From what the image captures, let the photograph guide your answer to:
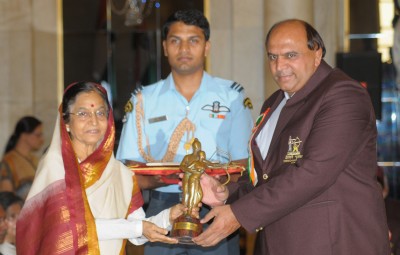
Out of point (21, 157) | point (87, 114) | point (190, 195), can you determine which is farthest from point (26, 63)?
point (190, 195)

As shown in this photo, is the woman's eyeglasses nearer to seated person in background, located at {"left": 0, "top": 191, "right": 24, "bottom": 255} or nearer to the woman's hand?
the woman's hand

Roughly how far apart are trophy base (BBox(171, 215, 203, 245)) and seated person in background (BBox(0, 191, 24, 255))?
6.80ft

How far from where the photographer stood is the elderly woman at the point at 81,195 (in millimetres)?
4820

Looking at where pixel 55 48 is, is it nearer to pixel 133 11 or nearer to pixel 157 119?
pixel 133 11

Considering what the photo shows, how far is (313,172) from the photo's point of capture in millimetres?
4492

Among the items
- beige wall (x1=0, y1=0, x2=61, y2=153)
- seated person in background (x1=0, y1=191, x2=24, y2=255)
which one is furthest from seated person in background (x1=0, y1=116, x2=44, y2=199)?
beige wall (x1=0, y1=0, x2=61, y2=153)

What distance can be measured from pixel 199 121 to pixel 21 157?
358 centimetres

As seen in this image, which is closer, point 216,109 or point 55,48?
point 216,109

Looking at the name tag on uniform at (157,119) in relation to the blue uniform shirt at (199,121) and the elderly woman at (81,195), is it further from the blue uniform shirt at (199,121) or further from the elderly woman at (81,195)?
the elderly woman at (81,195)

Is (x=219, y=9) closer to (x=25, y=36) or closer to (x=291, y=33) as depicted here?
(x=25, y=36)

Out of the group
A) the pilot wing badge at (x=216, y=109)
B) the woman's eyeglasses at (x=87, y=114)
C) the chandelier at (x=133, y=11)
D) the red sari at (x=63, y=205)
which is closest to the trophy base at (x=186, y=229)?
the red sari at (x=63, y=205)

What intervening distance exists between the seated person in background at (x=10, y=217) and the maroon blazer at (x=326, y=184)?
98.8 inches

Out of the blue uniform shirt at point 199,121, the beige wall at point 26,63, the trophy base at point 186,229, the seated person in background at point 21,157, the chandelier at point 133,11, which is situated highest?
the chandelier at point 133,11

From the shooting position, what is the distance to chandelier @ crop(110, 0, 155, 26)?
12297 mm
